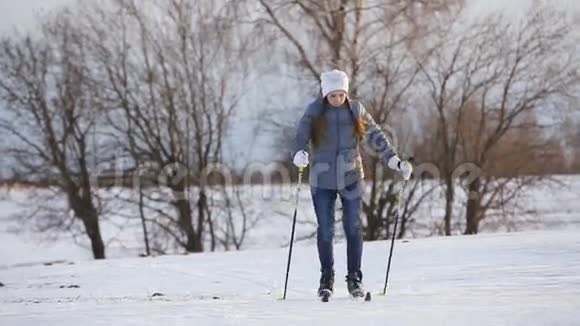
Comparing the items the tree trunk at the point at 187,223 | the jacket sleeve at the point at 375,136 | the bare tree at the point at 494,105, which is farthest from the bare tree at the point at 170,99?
the jacket sleeve at the point at 375,136

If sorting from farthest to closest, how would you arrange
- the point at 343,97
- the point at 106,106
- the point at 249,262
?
the point at 106,106, the point at 249,262, the point at 343,97

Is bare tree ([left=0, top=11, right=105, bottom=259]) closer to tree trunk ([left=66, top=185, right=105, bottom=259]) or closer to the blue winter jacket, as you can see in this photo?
tree trunk ([left=66, top=185, right=105, bottom=259])

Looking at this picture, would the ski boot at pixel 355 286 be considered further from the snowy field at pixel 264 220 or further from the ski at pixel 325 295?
the snowy field at pixel 264 220

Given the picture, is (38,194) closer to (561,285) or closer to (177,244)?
(177,244)

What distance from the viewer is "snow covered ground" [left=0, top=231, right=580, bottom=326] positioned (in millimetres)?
4508

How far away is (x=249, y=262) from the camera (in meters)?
10.3

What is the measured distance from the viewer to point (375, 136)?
5.91 metres

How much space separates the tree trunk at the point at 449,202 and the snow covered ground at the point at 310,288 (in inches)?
403

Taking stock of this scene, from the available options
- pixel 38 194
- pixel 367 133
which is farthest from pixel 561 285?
pixel 38 194

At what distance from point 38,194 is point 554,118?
48.5 feet

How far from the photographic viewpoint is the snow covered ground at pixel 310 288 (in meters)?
4.51

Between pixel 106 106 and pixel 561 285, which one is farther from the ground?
pixel 106 106

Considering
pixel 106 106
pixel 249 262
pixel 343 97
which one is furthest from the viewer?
pixel 106 106

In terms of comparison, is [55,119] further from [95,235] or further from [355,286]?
[355,286]
